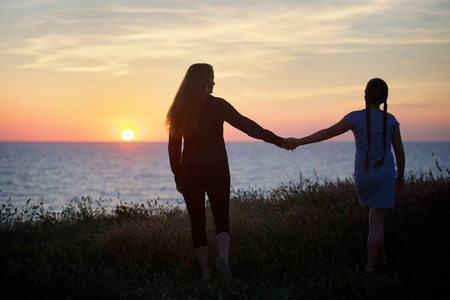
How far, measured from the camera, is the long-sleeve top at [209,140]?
484 cm

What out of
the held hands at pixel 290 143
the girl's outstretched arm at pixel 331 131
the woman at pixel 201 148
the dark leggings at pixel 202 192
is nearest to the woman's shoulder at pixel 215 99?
the woman at pixel 201 148

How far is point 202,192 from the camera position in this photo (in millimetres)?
4961

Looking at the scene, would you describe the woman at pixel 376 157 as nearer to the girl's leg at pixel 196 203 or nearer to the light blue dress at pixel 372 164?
the light blue dress at pixel 372 164

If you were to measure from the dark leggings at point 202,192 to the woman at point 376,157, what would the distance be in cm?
161

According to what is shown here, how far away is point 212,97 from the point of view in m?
4.97

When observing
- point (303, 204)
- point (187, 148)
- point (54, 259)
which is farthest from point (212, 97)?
point (303, 204)

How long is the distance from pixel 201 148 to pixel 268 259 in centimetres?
194

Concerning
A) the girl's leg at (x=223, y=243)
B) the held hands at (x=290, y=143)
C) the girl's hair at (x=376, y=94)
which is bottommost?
the girl's leg at (x=223, y=243)

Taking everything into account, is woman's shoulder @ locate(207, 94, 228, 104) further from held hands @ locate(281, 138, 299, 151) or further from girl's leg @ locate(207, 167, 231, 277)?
held hands @ locate(281, 138, 299, 151)

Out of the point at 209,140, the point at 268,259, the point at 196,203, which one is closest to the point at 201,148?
the point at 209,140

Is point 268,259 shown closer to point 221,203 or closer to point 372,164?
point 221,203

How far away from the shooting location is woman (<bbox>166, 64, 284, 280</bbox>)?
4836mm

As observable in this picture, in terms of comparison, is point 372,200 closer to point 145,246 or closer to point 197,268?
point 197,268

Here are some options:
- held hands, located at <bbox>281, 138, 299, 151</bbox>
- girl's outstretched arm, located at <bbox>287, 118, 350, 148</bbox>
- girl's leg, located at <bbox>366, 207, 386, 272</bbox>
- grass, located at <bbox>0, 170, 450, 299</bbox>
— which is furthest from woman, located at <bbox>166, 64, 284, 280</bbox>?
girl's leg, located at <bbox>366, 207, 386, 272</bbox>
